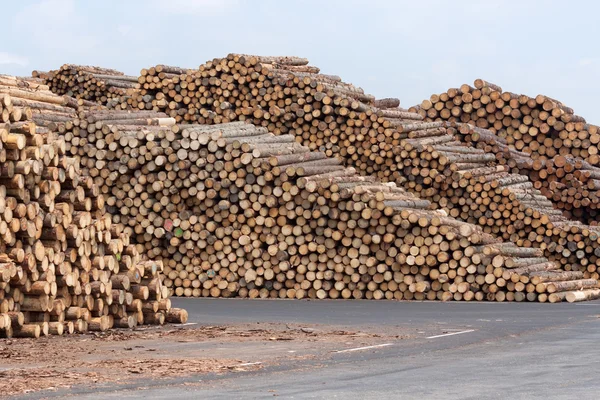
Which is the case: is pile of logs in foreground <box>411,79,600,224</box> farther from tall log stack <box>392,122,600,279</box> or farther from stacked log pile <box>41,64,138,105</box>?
stacked log pile <box>41,64,138,105</box>

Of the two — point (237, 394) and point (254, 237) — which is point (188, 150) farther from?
point (237, 394)

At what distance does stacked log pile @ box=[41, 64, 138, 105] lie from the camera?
108 feet

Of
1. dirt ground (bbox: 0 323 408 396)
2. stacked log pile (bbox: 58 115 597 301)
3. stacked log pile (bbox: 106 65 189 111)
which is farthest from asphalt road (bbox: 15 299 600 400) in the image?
stacked log pile (bbox: 106 65 189 111)

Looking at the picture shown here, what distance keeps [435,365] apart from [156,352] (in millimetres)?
3092

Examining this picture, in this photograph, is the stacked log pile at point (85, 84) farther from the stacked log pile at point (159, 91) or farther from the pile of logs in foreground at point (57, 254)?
the pile of logs in foreground at point (57, 254)

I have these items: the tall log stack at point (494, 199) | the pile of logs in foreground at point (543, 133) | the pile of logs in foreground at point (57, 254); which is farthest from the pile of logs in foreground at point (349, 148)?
the pile of logs in foreground at point (57, 254)

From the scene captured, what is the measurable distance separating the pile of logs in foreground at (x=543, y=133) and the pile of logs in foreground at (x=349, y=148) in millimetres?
966

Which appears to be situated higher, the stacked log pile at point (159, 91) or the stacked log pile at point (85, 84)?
the stacked log pile at point (85, 84)

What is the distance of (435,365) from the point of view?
33.0 feet

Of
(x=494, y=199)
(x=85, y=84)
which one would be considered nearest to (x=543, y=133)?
(x=494, y=199)

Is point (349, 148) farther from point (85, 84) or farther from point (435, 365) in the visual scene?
point (435, 365)

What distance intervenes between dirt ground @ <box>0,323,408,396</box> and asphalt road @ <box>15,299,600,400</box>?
0.41 metres

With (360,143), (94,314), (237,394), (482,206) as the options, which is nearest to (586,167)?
(482,206)

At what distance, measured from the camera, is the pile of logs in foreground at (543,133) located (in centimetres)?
2592
